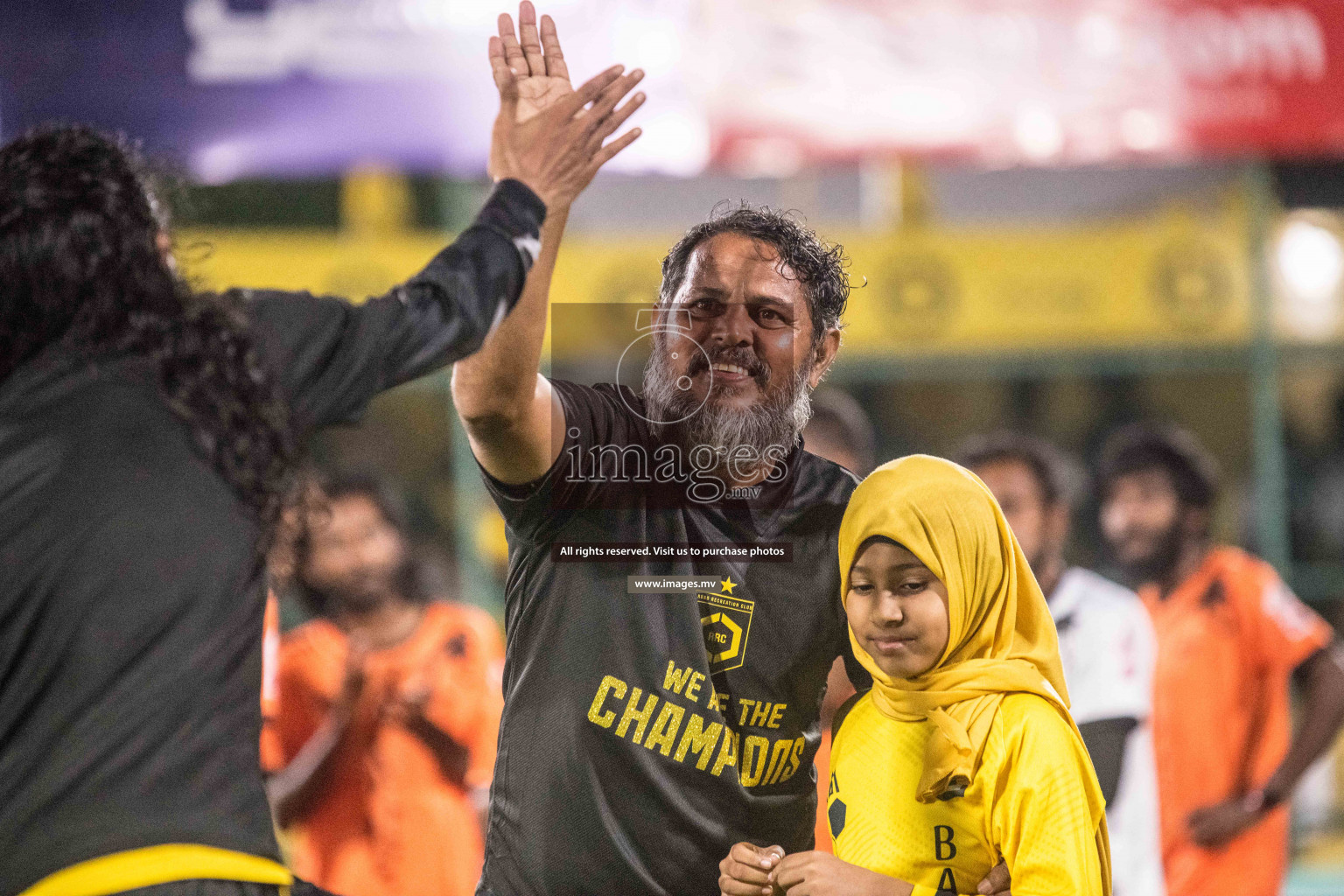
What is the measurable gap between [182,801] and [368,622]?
270cm

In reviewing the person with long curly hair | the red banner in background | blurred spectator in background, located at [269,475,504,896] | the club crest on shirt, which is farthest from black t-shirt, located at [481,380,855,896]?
the red banner in background

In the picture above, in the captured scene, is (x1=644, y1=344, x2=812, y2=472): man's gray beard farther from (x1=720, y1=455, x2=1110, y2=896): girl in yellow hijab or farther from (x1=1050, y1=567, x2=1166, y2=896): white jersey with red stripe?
(x1=1050, y1=567, x2=1166, y2=896): white jersey with red stripe

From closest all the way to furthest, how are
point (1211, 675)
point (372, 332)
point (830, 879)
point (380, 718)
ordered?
point (372, 332), point (830, 879), point (380, 718), point (1211, 675)

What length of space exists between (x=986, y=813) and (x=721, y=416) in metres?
0.74

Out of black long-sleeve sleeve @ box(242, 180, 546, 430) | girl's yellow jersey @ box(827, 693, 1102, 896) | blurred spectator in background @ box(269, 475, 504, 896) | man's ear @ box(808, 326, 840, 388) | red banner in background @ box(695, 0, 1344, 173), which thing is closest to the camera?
black long-sleeve sleeve @ box(242, 180, 546, 430)

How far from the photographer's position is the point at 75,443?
151 centimetres

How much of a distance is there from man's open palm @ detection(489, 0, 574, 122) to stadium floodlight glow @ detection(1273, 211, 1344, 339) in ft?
21.9

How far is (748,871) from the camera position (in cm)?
190

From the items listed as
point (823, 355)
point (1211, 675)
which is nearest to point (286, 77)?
point (823, 355)

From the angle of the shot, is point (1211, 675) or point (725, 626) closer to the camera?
point (725, 626)

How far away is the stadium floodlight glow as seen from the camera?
24.6ft

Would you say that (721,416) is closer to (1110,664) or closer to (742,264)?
(742,264)

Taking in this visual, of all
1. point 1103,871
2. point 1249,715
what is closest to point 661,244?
point 1103,871

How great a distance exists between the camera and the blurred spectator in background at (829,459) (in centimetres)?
200
